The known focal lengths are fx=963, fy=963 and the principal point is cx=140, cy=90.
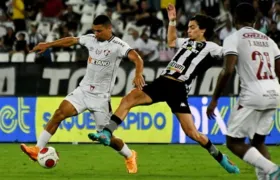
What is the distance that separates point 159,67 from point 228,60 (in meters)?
10.8

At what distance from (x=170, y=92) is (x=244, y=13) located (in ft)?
10.0

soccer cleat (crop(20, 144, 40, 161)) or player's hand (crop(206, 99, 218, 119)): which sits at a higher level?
player's hand (crop(206, 99, 218, 119))

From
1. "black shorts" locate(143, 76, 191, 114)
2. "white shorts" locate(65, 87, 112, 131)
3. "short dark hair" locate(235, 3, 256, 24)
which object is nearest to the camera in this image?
"short dark hair" locate(235, 3, 256, 24)

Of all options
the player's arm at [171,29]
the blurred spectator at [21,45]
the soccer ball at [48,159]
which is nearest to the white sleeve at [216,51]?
the player's arm at [171,29]

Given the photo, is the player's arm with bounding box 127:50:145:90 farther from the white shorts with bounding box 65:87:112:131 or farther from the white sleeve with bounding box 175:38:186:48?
the white shorts with bounding box 65:87:112:131

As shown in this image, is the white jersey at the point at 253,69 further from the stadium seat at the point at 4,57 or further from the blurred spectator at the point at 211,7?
the blurred spectator at the point at 211,7

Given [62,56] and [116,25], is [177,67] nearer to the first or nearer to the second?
[62,56]

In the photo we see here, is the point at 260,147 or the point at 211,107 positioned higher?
the point at 211,107

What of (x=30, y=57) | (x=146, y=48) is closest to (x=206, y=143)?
(x=146, y=48)

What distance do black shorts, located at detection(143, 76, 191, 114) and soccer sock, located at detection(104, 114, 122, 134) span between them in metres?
0.68

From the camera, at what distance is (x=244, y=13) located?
1067 cm

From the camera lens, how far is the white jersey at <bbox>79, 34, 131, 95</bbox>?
45.2 feet

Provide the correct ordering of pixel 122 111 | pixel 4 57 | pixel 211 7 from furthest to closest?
1. pixel 211 7
2. pixel 4 57
3. pixel 122 111

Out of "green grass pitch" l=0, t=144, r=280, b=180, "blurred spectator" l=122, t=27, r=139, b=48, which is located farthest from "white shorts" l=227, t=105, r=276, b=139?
"blurred spectator" l=122, t=27, r=139, b=48
